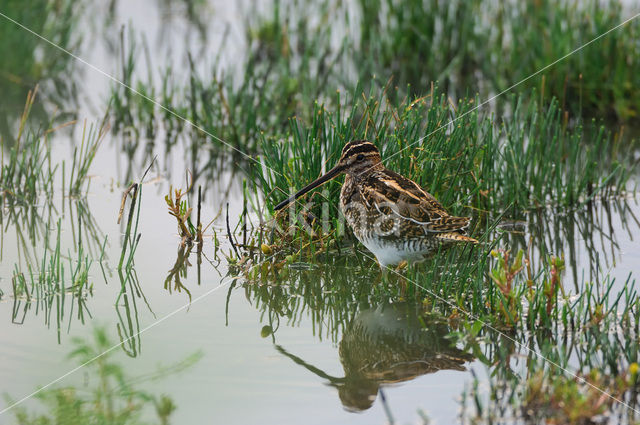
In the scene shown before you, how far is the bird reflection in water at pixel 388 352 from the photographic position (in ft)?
14.6

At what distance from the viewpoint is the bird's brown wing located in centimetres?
542

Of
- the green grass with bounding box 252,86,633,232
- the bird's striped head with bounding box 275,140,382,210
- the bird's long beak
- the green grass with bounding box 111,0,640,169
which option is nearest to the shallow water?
the green grass with bounding box 252,86,633,232

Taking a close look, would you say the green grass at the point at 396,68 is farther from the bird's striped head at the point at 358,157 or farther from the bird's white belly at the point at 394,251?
the bird's white belly at the point at 394,251

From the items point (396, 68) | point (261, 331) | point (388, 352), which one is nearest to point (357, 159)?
point (261, 331)

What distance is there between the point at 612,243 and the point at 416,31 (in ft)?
14.5

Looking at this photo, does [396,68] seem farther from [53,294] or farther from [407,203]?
[53,294]

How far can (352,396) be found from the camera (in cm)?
433

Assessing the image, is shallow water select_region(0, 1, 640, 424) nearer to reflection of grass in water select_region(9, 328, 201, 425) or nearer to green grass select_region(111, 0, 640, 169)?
reflection of grass in water select_region(9, 328, 201, 425)

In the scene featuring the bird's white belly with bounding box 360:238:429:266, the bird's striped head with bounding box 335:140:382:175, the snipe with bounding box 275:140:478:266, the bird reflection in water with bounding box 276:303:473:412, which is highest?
the bird's striped head with bounding box 335:140:382:175

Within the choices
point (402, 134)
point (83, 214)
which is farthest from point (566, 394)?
point (83, 214)

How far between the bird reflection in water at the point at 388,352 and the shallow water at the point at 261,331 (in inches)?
0.4

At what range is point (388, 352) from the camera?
Result: 484 centimetres

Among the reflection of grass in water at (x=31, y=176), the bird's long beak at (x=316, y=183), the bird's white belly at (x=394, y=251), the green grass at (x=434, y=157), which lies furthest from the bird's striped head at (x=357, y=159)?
the reflection of grass in water at (x=31, y=176)

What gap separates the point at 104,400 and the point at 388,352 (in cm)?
147
